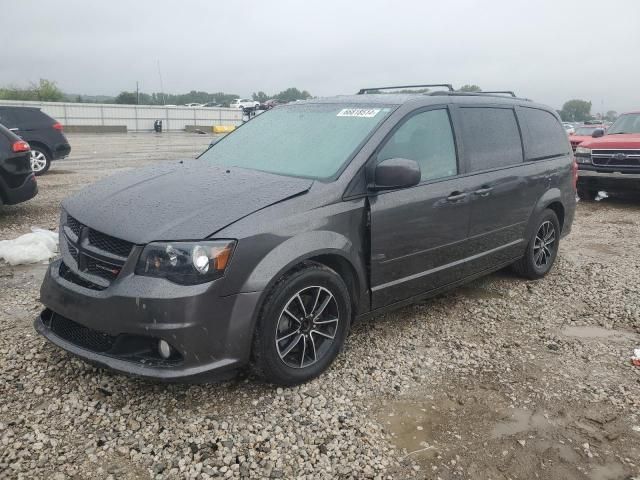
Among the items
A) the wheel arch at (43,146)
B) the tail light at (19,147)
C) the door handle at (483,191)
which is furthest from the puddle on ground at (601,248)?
the wheel arch at (43,146)

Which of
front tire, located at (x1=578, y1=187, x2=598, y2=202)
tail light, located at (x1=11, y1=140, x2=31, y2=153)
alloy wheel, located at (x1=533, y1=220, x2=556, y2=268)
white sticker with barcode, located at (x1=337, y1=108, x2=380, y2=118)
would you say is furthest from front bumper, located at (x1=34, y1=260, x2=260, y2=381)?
front tire, located at (x1=578, y1=187, x2=598, y2=202)

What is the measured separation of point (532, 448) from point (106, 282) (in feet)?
8.01

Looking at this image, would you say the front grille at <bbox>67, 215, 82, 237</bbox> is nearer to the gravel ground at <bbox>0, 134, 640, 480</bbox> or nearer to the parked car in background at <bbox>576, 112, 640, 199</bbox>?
the gravel ground at <bbox>0, 134, 640, 480</bbox>

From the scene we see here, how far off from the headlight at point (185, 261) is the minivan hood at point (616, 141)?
945 cm

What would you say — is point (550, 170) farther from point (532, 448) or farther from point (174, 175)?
point (174, 175)

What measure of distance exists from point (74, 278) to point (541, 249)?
440 cm

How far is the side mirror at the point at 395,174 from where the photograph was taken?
3525mm

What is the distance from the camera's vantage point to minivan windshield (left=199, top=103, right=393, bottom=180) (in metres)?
3.73

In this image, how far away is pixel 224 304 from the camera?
9.68ft

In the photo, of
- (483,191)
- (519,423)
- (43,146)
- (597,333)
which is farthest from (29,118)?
(519,423)

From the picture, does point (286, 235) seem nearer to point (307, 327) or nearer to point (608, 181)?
point (307, 327)

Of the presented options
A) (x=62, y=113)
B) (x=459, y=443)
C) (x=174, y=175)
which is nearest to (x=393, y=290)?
(x=459, y=443)

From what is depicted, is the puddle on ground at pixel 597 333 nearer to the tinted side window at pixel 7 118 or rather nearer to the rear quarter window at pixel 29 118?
the tinted side window at pixel 7 118

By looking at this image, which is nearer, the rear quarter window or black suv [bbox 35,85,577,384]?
black suv [bbox 35,85,577,384]
